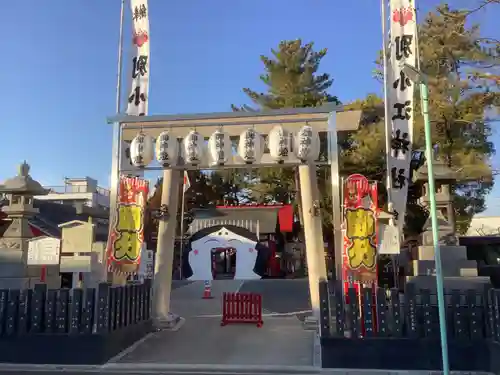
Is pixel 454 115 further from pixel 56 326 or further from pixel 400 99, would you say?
pixel 56 326

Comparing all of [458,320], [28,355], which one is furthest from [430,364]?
[28,355]

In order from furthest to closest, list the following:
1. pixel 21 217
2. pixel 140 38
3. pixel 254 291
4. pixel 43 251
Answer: pixel 254 291
pixel 140 38
pixel 21 217
pixel 43 251

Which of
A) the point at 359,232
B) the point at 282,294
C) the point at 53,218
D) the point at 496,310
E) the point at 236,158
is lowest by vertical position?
the point at 282,294

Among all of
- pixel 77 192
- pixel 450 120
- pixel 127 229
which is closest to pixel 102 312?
pixel 127 229

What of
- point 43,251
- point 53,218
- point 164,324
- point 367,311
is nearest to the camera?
point 367,311

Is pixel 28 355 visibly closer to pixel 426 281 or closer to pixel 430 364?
pixel 430 364

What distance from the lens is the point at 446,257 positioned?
9.46 metres

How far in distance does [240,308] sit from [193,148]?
3787 mm

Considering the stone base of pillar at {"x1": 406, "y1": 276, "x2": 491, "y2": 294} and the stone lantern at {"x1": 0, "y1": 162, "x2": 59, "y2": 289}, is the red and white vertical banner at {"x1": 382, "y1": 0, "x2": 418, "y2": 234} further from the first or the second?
the stone lantern at {"x1": 0, "y1": 162, "x2": 59, "y2": 289}

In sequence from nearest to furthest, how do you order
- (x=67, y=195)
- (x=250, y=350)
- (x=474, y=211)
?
(x=250, y=350) → (x=474, y=211) → (x=67, y=195)

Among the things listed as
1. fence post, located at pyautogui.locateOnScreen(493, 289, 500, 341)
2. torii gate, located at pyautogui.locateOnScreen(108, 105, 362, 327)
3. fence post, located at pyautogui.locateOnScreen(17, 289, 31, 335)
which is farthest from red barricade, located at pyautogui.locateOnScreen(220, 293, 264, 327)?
fence post, located at pyautogui.locateOnScreen(493, 289, 500, 341)

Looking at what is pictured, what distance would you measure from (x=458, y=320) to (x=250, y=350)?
3.49m

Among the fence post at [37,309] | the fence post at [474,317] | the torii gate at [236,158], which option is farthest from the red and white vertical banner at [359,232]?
the fence post at [37,309]

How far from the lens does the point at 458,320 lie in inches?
269
